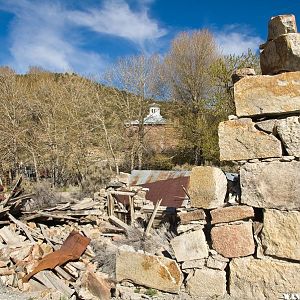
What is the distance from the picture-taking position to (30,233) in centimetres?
800

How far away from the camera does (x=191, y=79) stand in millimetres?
25938

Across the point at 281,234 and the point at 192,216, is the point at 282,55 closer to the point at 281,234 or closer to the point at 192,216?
the point at 281,234

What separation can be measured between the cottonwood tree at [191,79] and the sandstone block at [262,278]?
868 inches

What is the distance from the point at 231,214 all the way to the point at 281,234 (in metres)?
0.44

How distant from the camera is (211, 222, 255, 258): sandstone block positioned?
302 centimetres

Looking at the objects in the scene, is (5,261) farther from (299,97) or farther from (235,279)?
(299,97)

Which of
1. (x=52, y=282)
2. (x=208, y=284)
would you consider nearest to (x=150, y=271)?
(x=208, y=284)

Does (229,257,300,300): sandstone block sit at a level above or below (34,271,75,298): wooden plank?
above

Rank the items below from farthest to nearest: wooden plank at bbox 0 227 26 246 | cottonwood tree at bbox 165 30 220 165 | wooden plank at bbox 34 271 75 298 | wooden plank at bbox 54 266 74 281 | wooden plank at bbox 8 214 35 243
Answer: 1. cottonwood tree at bbox 165 30 220 165
2. wooden plank at bbox 8 214 35 243
3. wooden plank at bbox 0 227 26 246
4. wooden plank at bbox 54 266 74 281
5. wooden plank at bbox 34 271 75 298

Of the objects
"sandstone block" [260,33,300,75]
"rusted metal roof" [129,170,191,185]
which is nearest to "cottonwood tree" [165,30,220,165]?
"rusted metal roof" [129,170,191,185]

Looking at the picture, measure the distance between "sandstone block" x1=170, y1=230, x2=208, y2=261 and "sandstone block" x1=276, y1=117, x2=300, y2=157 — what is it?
111 centimetres

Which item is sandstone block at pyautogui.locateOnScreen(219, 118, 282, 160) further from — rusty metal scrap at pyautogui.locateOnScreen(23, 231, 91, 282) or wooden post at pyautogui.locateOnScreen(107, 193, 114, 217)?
wooden post at pyautogui.locateOnScreen(107, 193, 114, 217)

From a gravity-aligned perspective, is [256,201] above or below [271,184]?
below

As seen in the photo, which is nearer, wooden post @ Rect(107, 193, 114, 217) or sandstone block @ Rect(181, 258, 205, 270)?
sandstone block @ Rect(181, 258, 205, 270)
